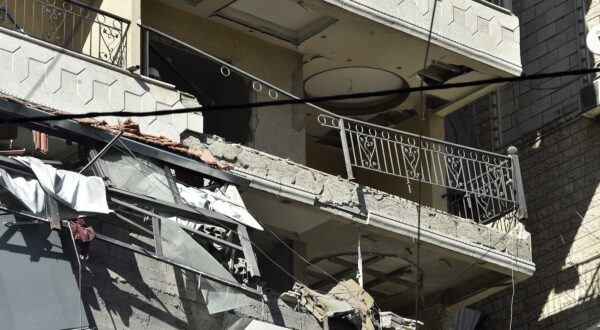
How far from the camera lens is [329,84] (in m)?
21.8

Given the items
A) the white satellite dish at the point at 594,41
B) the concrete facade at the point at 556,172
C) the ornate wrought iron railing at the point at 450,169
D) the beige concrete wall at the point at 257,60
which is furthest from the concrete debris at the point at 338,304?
the white satellite dish at the point at 594,41

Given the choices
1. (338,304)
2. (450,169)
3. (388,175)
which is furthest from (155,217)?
(388,175)

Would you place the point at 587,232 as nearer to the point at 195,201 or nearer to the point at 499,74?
the point at 499,74

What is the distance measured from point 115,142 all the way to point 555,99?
904cm

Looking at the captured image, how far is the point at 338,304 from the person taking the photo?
1761 centimetres

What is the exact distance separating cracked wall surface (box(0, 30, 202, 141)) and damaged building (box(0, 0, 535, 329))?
0.02 metres

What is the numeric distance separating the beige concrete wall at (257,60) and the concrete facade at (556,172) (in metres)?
4.54

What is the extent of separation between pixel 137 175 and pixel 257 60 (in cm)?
422

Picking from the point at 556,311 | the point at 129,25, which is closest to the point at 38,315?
the point at 129,25

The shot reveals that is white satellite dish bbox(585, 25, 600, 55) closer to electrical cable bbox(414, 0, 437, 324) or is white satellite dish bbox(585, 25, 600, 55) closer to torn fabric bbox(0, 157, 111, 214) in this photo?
electrical cable bbox(414, 0, 437, 324)

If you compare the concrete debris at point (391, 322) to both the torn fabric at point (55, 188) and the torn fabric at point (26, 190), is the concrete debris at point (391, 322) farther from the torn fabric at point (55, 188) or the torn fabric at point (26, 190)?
the torn fabric at point (26, 190)

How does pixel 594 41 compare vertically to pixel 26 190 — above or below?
above

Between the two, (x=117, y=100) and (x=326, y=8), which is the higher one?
(x=326, y=8)

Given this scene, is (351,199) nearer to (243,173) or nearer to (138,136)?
(243,173)
